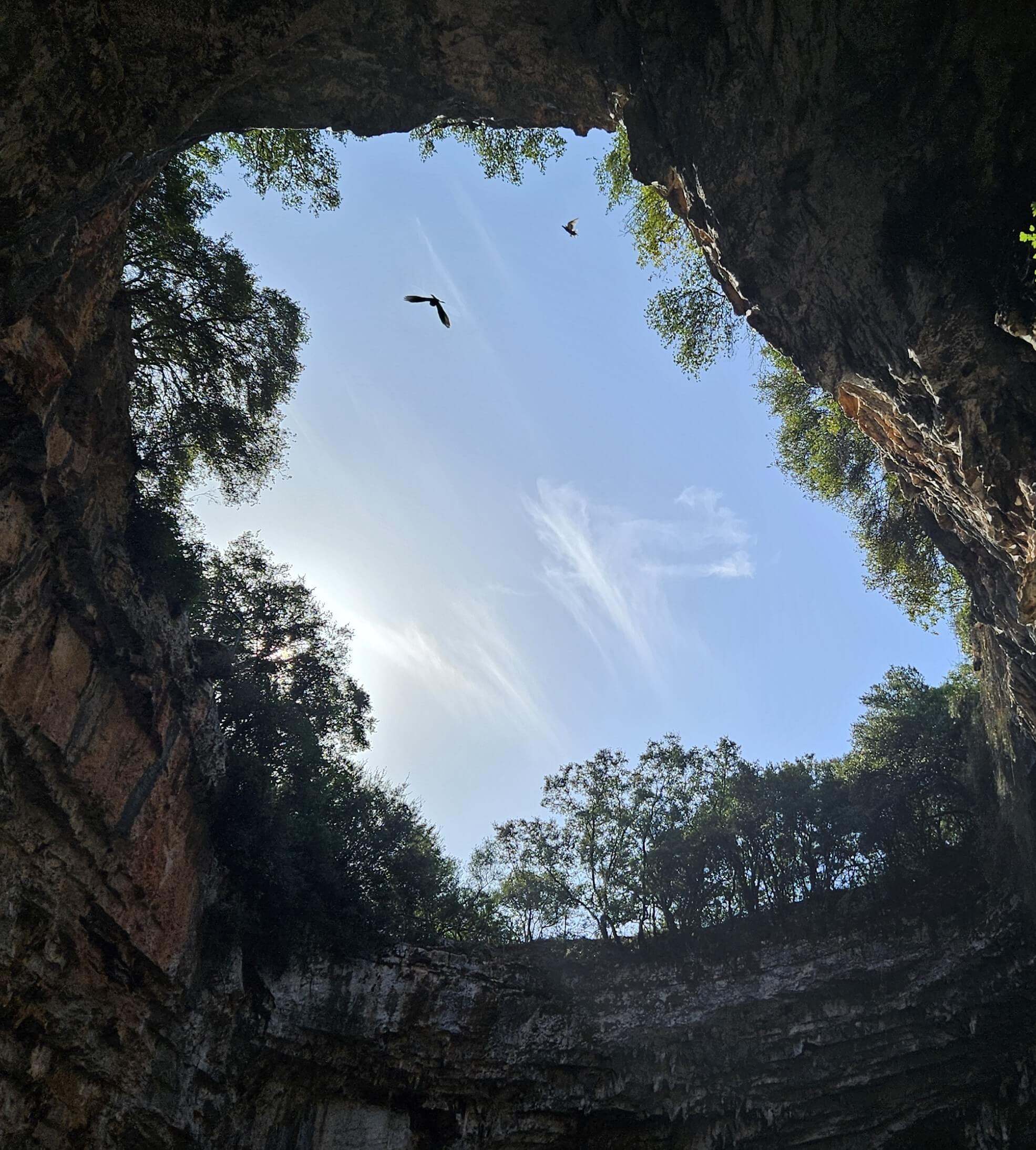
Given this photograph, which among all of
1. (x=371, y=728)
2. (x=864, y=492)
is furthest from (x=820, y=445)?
(x=371, y=728)

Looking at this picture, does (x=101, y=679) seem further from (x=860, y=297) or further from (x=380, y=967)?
(x=860, y=297)

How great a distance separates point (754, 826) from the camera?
21078 millimetres

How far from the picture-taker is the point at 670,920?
67.8ft

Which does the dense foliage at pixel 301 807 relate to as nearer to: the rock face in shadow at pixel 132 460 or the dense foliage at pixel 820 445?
the rock face in shadow at pixel 132 460

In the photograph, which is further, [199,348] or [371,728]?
[371,728]

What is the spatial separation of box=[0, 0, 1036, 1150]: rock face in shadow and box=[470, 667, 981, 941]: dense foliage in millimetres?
3882

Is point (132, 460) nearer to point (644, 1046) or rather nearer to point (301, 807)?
point (301, 807)

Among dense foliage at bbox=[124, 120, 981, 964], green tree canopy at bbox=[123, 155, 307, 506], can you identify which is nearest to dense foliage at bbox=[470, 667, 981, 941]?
dense foliage at bbox=[124, 120, 981, 964]

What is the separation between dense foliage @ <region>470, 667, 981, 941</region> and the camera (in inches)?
776

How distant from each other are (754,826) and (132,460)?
59.0ft

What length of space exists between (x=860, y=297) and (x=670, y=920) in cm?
1727

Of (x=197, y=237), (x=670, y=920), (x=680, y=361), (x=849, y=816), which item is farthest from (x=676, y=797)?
(x=197, y=237)

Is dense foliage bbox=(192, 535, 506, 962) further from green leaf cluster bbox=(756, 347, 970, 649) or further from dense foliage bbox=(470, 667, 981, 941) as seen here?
green leaf cluster bbox=(756, 347, 970, 649)

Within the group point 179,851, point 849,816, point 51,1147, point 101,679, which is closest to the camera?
point 51,1147
